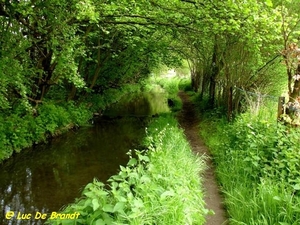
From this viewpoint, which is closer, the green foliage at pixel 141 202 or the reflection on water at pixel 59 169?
the green foliage at pixel 141 202

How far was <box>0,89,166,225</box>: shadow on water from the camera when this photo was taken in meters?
6.48

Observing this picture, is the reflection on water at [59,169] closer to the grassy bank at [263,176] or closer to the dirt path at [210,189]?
the dirt path at [210,189]

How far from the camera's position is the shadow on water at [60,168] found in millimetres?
6479

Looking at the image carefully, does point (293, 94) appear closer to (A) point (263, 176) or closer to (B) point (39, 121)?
(A) point (263, 176)

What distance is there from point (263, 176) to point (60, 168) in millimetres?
5926

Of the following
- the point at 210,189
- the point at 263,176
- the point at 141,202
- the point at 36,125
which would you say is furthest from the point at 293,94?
the point at 36,125

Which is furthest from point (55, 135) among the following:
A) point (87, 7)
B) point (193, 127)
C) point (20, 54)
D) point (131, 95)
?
point (131, 95)

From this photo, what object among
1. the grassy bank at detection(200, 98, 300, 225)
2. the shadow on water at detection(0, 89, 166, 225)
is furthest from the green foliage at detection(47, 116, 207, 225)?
the shadow on water at detection(0, 89, 166, 225)

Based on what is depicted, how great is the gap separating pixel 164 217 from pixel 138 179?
70 centimetres

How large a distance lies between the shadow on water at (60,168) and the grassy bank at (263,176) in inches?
135

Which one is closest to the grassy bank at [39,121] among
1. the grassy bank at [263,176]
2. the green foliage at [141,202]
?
the green foliage at [141,202]

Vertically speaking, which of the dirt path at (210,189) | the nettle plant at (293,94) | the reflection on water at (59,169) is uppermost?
the nettle plant at (293,94)

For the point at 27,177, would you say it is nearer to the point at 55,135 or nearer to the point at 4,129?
the point at 4,129

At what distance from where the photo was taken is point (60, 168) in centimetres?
875
